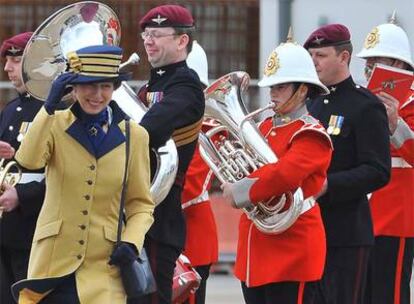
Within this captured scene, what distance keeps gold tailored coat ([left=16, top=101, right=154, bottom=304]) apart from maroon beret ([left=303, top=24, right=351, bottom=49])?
192cm

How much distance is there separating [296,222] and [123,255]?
1.34m

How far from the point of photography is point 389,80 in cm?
718

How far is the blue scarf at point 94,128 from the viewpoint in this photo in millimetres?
5305

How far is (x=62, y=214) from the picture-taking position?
5.28 m

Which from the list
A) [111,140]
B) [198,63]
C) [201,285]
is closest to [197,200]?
[201,285]

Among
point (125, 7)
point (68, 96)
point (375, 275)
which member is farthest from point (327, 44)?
point (125, 7)

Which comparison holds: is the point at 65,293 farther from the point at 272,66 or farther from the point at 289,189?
the point at 272,66

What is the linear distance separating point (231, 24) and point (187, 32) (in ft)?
17.5

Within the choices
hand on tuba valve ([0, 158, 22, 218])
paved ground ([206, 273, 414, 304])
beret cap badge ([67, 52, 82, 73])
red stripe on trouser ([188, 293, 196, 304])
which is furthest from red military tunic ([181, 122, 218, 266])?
paved ground ([206, 273, 414, 304])

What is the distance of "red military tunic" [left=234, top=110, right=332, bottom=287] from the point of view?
20.5ft

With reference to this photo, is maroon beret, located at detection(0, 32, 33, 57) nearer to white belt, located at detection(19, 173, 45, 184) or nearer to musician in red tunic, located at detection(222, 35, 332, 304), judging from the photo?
white belt, located at detection(19, 173, 45, 184)

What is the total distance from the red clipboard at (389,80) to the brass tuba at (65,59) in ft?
4.46

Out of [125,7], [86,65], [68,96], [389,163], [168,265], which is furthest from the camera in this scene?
[125,7]

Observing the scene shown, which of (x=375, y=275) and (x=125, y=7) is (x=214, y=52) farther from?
(x=375, y=275)
